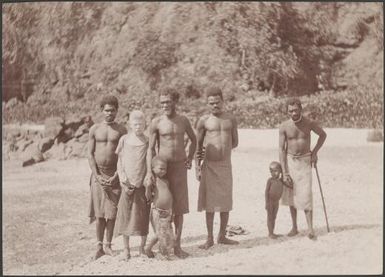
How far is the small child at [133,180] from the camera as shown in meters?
4.24

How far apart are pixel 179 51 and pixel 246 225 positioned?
8.08 m

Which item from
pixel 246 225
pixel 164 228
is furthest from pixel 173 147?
pixel 246 225

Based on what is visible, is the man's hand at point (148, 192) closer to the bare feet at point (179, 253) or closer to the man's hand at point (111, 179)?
the man's hand at point (111, 179)

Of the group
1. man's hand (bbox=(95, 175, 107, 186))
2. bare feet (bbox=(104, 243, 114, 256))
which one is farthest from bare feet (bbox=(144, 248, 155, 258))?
man's hand (bbox=(95, 175, 107, 186))

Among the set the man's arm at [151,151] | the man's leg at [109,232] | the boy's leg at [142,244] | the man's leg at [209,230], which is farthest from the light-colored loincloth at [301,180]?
the man's leg at [109,232]

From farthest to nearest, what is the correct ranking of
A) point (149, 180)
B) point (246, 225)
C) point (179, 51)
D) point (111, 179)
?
point (179, 51), point (246, 225), point (111, 179), point (149, 180)

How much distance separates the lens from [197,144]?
444cm

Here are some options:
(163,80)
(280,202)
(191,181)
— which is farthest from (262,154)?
(163,80)

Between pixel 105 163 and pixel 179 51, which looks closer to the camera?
pixel 105 163

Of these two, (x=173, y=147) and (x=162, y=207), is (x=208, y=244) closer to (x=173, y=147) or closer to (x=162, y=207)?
(x=162, y=207)

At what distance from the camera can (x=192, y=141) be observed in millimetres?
4336

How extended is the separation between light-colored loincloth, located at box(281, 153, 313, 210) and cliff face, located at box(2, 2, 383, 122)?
7020mm

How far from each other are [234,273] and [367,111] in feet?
16.8

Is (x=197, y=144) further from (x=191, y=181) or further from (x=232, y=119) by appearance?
(x=191, y=181)
